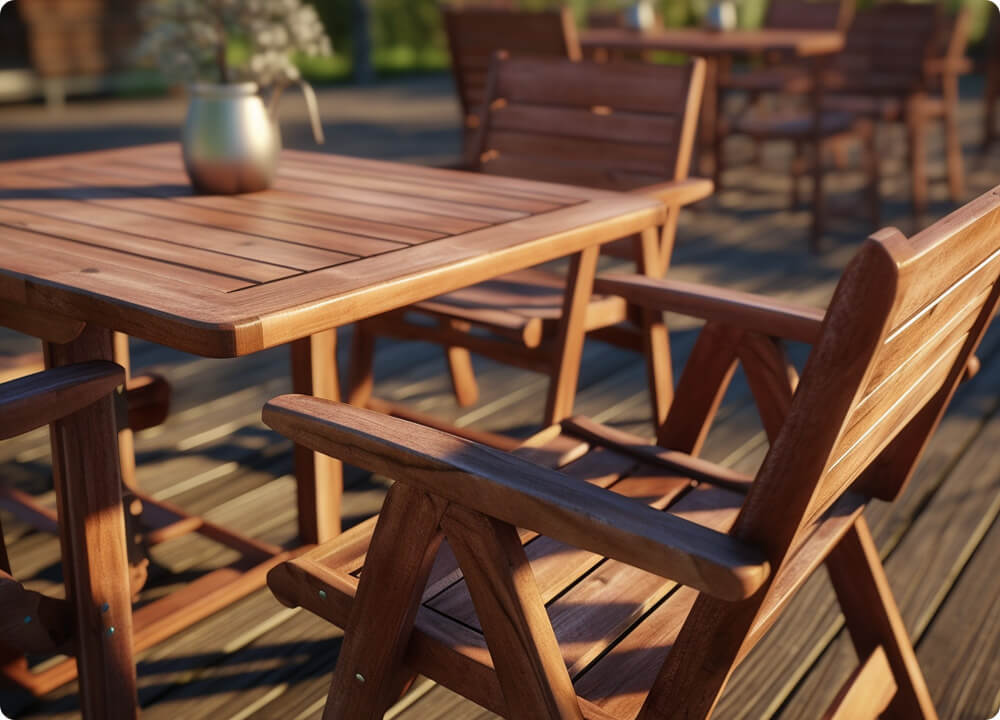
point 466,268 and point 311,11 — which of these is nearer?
point 466,268

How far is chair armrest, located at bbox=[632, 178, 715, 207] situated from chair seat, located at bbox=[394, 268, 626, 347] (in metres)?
0.25

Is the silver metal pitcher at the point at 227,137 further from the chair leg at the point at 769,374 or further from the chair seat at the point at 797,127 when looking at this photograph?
the chair seat at the point at 797,127

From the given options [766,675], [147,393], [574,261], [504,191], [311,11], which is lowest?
[766,675]

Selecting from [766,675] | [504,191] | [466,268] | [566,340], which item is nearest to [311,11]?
[504,191]

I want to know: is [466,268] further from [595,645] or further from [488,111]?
[488,111]

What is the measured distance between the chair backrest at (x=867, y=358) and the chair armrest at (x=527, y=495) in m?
0.06

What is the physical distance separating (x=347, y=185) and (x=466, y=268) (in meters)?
0.66

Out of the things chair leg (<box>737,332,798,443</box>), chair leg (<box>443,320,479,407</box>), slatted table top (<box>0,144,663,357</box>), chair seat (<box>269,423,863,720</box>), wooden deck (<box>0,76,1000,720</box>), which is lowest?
wooden deck (<box>0,76,1000,720</box>)

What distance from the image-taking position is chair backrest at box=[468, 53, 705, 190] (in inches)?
94.0

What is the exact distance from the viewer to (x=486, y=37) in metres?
4.16

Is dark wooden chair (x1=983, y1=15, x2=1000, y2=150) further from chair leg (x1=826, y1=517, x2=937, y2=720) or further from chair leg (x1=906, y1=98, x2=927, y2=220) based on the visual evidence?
chair leg (x1=826, y1=517, x2=937, y2=720)

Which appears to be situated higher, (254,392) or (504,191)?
(504,191)

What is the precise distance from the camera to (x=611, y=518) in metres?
0.89

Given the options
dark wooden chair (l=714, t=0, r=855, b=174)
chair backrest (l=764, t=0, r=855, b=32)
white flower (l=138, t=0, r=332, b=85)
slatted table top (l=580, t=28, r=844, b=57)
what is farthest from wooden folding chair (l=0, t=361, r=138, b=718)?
chair backrest (l=764, t=0, r=855, b=32)
